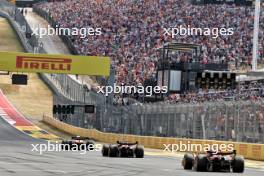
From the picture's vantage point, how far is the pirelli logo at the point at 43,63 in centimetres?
5381

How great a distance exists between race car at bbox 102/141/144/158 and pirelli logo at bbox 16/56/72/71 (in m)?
25.7

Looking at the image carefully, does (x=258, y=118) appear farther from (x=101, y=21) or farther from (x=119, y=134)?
(x=101, y=21)

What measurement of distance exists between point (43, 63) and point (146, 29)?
599 inches

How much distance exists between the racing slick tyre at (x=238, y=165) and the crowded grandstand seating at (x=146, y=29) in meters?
30.2

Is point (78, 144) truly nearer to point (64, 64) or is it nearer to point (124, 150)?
point (124, 150)

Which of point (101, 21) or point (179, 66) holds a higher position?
point (101, 21)

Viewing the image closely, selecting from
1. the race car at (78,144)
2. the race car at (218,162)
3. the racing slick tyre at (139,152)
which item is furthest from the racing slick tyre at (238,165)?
the race car at (78,144)

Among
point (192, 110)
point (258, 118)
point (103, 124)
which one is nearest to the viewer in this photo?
point (258, 118)

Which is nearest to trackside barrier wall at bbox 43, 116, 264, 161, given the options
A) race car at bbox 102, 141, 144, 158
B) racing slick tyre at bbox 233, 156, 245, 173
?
race car at bbox 102, 141, 144, 158

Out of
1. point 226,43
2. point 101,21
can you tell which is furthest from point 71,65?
point 101,21

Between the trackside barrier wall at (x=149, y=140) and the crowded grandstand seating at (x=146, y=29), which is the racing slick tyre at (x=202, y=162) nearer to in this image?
the trackside barrier wall at (x=149, y=140)

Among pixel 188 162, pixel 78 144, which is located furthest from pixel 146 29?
pixel 188 162

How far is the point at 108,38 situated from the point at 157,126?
98.9ft

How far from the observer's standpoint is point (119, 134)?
149ft
